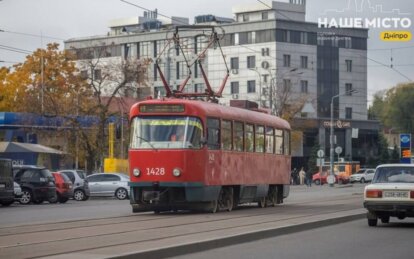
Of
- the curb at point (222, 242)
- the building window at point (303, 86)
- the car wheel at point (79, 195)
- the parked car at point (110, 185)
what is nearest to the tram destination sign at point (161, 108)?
the curb at point (222, 242)

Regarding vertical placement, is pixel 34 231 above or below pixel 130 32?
below

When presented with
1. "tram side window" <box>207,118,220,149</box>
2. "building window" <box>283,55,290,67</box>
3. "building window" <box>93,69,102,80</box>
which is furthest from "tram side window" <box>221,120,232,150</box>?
"building window" <box>283,55,290,67</box>

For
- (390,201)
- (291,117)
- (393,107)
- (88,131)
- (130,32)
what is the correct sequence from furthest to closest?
(393,107) < (130,32) < (291,117) < (88,131) < (390,201)

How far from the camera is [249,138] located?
29141mm

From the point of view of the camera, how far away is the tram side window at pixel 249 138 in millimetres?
28953

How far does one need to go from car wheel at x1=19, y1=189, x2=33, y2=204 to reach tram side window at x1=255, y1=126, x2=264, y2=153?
11483mm

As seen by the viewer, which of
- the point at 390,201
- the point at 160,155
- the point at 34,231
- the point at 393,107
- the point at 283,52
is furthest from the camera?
the point at 393,107

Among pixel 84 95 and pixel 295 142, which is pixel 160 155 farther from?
pixel 295 142

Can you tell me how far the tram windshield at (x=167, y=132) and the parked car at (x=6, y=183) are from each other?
9293 mm

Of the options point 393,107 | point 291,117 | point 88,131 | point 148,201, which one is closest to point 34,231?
point 148,201

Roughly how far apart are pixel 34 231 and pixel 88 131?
42.9 m

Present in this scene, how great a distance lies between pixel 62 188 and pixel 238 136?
14.0m

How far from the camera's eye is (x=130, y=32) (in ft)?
355

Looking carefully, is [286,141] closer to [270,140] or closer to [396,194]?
[270,140]
